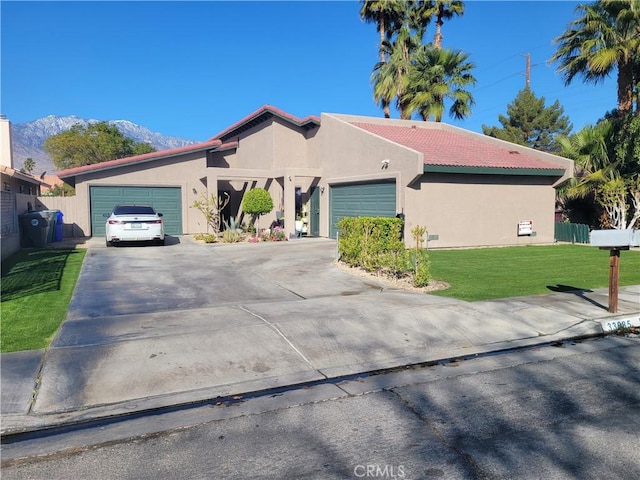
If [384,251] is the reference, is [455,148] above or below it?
above

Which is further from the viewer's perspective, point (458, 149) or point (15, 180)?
point (15, 180)

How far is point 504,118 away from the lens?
1884 inches

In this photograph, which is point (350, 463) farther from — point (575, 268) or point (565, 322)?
point (575, 268)

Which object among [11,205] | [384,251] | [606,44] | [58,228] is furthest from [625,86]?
[58,228]

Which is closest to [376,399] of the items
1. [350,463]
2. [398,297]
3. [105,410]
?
[350,463]

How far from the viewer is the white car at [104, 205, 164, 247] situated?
16141 millimetres

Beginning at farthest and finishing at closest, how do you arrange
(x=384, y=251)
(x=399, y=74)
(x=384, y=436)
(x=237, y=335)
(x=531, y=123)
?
1. (x=531, y=123)
2. (x=399, y=74)
3. (x=384, y=251)
4. (x=237, y=335)
5. (x=384, y=436)

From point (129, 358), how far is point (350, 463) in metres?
3.23

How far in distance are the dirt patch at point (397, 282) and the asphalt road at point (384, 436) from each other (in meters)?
4.45

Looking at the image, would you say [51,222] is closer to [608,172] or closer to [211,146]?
[211,146]

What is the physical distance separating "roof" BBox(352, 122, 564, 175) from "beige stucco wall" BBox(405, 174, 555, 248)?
1.60ft

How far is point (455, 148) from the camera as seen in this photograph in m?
19.2

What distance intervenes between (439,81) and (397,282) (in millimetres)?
18429

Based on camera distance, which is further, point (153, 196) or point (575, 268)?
point (153, 196)
